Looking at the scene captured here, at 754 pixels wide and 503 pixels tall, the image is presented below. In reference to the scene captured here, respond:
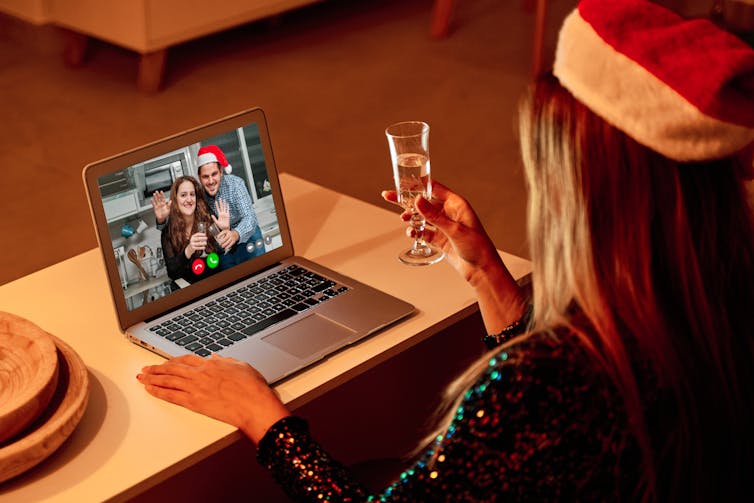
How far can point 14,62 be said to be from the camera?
167 inches

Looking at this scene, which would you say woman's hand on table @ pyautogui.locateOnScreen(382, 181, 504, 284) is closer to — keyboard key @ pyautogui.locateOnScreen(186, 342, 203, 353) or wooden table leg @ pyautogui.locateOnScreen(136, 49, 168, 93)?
keyboard key @ pyautogui.locateOnScreen(186, 342, 203, 353)

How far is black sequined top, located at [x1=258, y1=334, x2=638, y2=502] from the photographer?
1.00m

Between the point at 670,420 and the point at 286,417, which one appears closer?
the point at 670,420

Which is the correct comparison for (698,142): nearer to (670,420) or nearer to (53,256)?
(670,420)

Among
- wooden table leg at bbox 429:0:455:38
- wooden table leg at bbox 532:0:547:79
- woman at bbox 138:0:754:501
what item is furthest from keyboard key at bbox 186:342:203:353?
wooden table leg at bbox 429:0:455:38

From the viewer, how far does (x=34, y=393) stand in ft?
3.98

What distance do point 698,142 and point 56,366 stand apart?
2.51 feet

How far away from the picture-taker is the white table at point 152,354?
123 centimetres

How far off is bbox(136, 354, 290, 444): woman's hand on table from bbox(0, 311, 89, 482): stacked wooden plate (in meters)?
0.10

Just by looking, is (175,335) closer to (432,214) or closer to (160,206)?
(160,206)

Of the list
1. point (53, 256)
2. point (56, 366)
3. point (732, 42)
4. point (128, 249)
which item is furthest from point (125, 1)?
point (732, 42)

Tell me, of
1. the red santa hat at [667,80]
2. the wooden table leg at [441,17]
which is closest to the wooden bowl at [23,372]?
the red santa hat at [667,80]

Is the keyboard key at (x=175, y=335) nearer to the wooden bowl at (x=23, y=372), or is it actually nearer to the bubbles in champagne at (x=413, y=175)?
the wooden bowl at (x=23, y=372)

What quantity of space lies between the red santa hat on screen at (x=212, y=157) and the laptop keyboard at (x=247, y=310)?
0.58 ft
